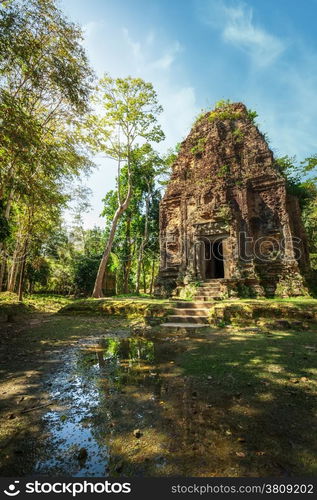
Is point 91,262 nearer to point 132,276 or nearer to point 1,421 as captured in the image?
point 132,276

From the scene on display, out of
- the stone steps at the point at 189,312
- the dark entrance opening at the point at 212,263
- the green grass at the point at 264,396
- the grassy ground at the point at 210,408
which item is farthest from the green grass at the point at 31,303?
the dark entrance opening at the point at 212,263

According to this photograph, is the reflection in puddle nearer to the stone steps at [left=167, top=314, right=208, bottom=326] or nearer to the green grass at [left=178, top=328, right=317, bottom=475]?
the green grass at [left=178, top=328, right=317, bottom=475]

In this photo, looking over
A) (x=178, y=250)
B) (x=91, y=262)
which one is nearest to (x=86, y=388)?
(x=178, y=250)

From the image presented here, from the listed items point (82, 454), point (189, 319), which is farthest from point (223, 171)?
point (82, 454)

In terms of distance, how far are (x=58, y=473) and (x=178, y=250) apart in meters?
14.5

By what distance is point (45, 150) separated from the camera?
8328mm

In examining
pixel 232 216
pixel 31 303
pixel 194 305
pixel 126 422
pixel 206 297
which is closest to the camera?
pixel 126 422

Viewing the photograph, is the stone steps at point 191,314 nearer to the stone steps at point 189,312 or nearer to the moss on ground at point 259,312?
the stone steps at point 189,312

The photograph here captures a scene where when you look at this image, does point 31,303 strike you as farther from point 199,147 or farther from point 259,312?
point 199,147

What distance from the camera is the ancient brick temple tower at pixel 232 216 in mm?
12734

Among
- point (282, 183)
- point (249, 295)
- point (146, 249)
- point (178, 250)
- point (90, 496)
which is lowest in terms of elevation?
point (90, 496)

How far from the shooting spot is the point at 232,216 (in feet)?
46.1

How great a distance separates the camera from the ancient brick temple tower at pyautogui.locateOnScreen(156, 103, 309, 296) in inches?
501

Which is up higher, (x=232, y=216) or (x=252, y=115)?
(x=252, y=115)
